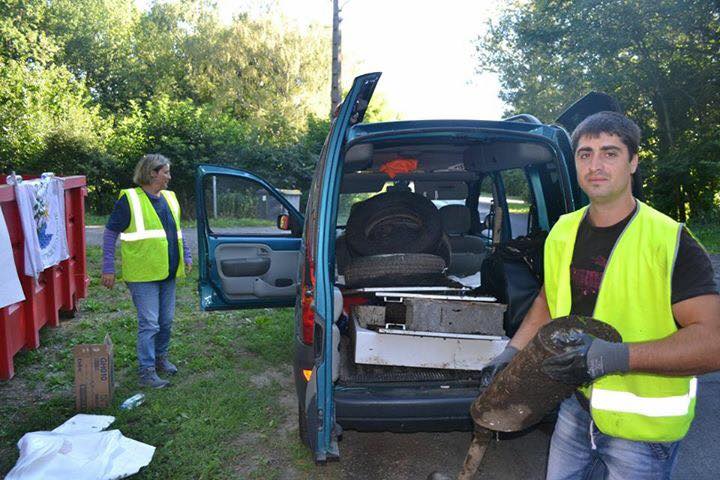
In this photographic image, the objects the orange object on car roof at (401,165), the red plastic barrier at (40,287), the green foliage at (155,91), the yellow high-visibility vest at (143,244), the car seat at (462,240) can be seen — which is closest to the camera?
the red plastic barrier at (40,287)

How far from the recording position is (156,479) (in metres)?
3.13

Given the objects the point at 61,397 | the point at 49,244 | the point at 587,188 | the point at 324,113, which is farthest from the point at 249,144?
the point at 587,188

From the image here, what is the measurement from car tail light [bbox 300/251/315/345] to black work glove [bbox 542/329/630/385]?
153 cm

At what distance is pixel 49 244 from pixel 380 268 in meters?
3.38

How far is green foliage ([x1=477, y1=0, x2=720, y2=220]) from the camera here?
14953mm

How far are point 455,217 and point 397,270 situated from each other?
195 cm

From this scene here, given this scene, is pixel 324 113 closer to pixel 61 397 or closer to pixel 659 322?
pixel 61 397

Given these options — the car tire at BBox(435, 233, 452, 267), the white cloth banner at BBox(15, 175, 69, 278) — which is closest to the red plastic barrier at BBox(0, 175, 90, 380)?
the white cloth banner at BBox(15, 175, 69, 278)

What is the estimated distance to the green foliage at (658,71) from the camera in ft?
49.1

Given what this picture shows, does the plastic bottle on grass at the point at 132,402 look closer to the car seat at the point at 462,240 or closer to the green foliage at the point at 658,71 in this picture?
the car seat at the point at 462,240

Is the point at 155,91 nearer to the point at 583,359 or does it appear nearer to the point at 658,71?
the point at 658,71

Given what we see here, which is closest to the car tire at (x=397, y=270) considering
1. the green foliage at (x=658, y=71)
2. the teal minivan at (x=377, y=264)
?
the teal minivan at (x=377, y=264)

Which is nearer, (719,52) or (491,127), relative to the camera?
(491,127)

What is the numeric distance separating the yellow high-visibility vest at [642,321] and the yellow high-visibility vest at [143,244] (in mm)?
3549
